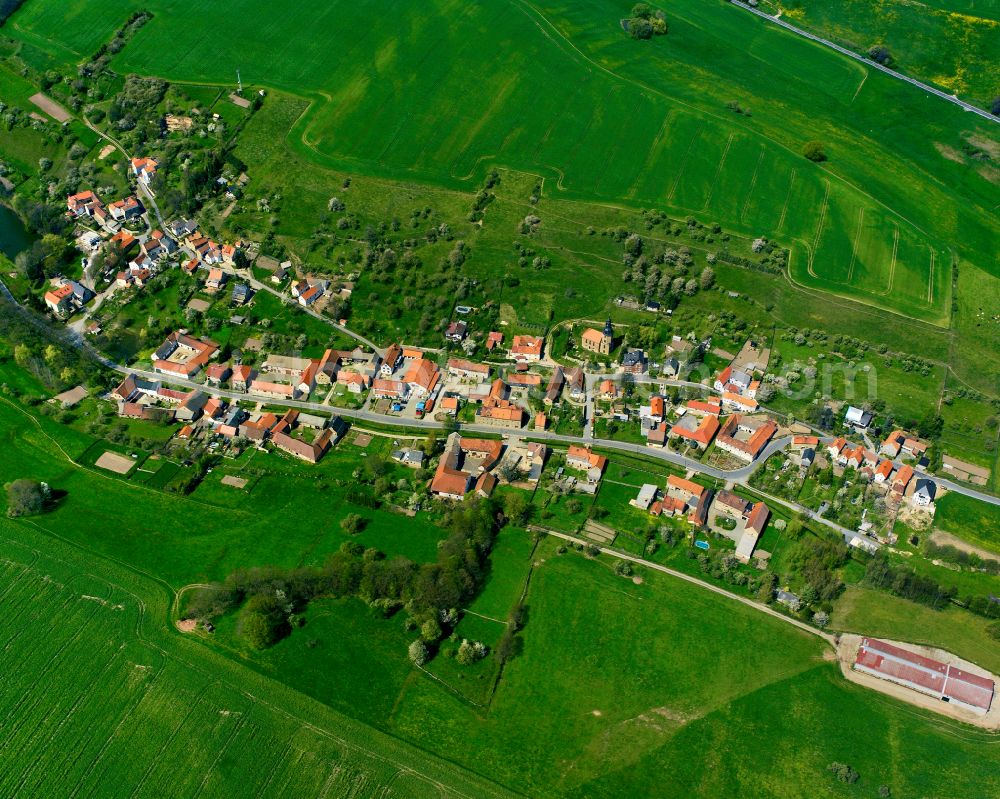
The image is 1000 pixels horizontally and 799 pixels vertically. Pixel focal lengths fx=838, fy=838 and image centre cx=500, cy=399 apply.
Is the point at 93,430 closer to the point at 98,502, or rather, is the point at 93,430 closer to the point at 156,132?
the point at 98,502

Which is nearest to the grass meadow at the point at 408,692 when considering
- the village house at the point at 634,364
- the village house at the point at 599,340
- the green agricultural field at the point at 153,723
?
the green agricultural field at the point at 153,723

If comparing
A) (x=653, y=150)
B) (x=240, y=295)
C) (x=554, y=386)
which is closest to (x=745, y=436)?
(x=554, y=386)

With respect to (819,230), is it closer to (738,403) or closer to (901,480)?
(738,403)

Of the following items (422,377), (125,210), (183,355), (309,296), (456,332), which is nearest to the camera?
(422,377)

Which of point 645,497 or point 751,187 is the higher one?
point 751,187

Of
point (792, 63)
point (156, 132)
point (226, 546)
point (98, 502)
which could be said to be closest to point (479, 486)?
point (226, 546)

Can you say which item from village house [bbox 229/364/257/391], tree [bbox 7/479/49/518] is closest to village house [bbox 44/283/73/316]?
village house [bbox 229/364/257/391]
